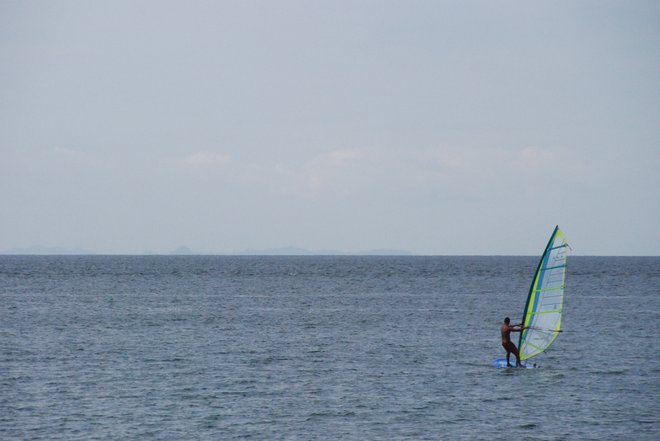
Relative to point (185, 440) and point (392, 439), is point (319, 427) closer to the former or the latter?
point (392, 439)

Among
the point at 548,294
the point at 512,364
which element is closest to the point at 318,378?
the point at 512,364

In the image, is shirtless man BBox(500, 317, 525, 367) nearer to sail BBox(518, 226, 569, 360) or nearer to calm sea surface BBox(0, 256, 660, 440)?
sail BBox(518, 226, 569, 360)

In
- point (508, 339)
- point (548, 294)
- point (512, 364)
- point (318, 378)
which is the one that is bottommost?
point (318, 378)

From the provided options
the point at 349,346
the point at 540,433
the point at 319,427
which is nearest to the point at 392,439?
the point at 319,427

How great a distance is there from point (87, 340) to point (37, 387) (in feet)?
57.3

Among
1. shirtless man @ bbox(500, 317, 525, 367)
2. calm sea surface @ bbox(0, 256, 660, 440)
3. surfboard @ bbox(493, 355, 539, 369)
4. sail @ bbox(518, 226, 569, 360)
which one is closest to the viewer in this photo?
calm sea surface @ bbox(0, 256, 660, 440)

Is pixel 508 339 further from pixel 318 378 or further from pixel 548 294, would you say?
pixel 318 378

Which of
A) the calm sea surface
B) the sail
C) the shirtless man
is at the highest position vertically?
the sail

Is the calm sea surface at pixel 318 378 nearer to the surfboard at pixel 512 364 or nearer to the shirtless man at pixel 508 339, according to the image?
the surfboard at pixel 512 364

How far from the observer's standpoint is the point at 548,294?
42250mm

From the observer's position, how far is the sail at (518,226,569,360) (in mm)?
41750

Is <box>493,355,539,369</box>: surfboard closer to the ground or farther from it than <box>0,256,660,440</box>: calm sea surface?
farther from it

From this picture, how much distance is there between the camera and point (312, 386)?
39125mm

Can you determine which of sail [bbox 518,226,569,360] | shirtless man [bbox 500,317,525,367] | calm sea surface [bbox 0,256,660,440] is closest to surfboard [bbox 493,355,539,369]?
shirtless man [bbox 500,317,525,367]
